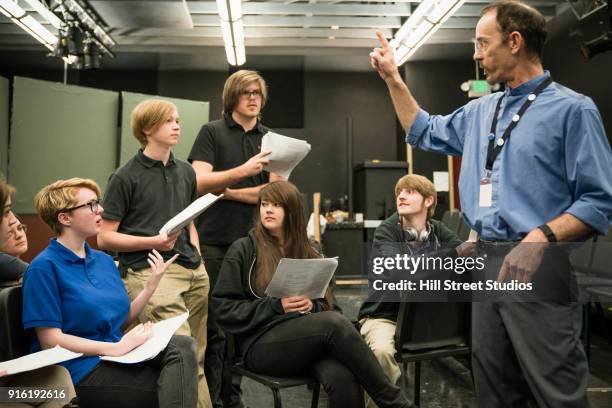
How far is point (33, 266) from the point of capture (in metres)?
1.56

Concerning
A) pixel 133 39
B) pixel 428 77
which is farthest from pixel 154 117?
pixel 428 77

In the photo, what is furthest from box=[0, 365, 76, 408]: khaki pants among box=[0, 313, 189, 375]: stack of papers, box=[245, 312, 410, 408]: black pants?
box=[245, 312, 410, 408]: black pants

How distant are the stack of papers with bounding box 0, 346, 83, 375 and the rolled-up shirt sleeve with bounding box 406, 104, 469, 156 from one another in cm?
114

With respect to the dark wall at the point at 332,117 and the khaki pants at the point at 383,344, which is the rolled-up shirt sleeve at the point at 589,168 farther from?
the dark wall at the point at 332,117

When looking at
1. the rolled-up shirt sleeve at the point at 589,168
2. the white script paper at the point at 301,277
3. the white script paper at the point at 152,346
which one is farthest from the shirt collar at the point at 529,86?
the white script paper at the point at 152,346

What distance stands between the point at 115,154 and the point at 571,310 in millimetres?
5476

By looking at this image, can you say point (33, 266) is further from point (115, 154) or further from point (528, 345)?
point (115, 154)

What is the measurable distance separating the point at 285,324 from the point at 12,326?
902 millimetres

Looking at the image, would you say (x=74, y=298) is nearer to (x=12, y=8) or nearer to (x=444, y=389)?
(x=444, y=389)

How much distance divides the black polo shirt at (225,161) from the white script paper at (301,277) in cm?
50

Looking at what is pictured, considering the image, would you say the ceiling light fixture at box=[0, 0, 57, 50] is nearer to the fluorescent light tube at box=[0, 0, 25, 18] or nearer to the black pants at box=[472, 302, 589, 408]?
the fluorescent light tube at box=[0, 0, 25, 18]

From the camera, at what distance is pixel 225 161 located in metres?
2.40

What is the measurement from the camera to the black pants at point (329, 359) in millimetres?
1870

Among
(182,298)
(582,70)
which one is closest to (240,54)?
(582,70)
